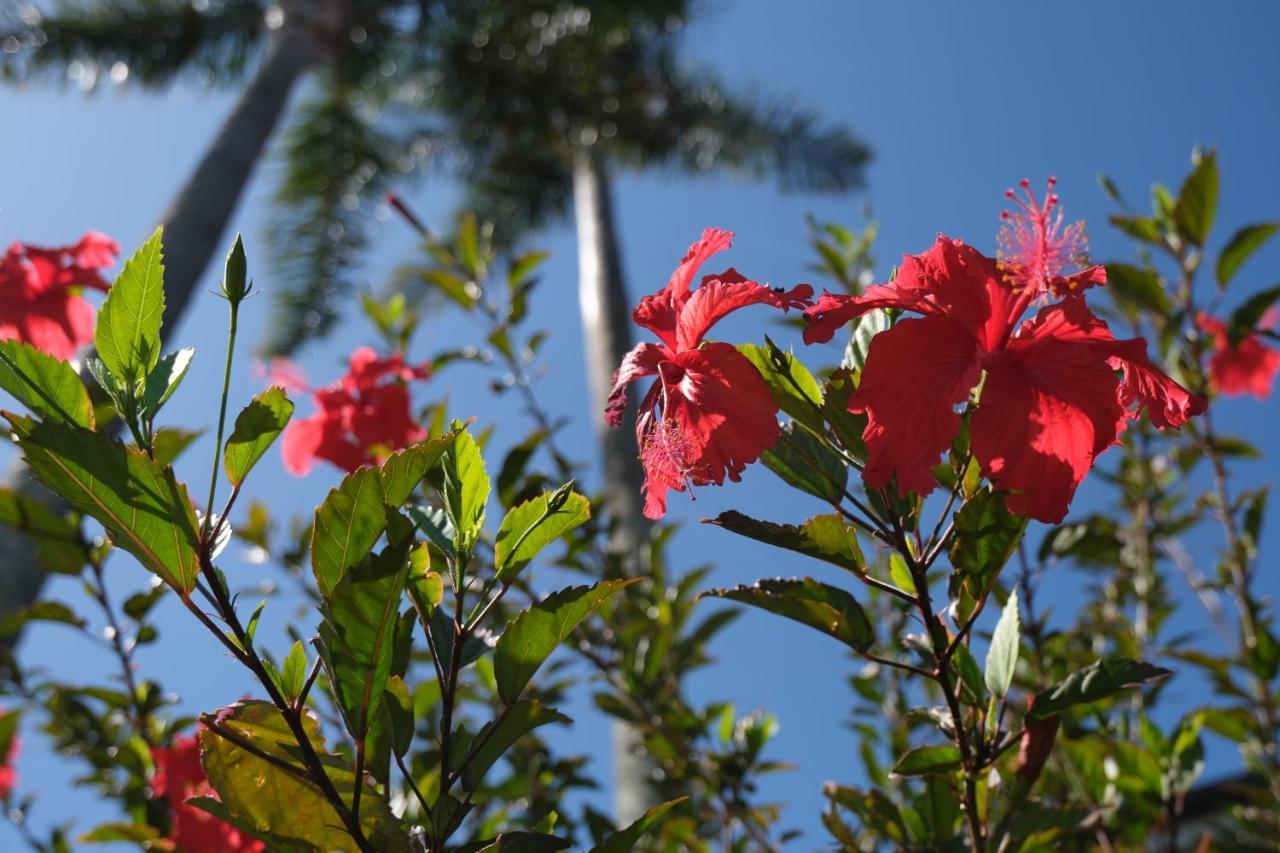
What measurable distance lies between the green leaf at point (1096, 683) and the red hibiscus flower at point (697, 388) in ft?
1.02

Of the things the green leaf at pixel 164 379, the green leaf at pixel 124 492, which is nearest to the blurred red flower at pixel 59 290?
the green leaf at pixel 164 379

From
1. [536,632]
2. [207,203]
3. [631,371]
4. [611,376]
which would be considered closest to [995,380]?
[631,371]

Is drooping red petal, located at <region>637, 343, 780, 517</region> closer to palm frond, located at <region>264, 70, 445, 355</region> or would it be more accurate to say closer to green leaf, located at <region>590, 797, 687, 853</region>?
green leaf, located at <region>590, 797, 687, 853</region>

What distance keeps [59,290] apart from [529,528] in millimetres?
966

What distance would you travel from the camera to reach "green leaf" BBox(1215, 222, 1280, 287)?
172cm

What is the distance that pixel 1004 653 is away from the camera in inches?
32.8

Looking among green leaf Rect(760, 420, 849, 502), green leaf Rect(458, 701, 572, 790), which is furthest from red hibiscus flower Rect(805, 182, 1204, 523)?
green leaf Rect(458, 701, 572, 790)

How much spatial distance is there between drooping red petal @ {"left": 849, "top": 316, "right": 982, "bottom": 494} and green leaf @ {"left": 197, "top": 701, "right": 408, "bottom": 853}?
418 mm

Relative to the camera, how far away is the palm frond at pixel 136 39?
783cm

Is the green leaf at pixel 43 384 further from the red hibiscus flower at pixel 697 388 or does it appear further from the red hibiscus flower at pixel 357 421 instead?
the red hibiscus flower at pixel 357 421

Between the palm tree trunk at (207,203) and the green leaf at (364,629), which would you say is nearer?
the green leaf at (364,629)

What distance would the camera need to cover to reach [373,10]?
343 inches

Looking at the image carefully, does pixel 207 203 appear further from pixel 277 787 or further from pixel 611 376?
pixel 277 787

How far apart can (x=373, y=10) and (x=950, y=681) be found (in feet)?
29.6
